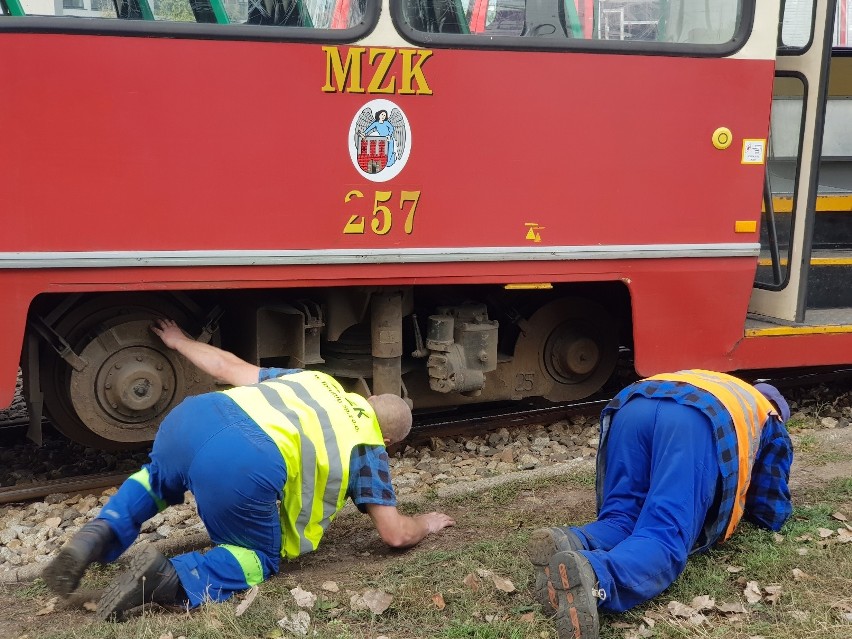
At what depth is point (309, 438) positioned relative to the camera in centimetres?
350

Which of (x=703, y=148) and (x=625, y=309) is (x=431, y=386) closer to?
(x=625, y=309)

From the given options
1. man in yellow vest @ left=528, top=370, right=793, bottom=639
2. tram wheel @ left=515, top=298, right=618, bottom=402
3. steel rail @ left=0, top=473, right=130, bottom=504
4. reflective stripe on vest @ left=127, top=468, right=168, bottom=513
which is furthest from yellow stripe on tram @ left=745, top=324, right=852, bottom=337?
steel rail @ left=0, top=473, right=130, bottom=504

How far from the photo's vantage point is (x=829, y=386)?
22.6ft

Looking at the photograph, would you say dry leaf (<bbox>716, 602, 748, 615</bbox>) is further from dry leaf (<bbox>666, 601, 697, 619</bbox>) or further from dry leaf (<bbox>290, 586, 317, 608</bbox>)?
dry leaf (<bbox>290, 586, 317, 608</bbox>)

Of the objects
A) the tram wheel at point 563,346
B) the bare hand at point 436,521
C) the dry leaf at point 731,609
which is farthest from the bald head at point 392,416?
the tram wheel at point 563,346

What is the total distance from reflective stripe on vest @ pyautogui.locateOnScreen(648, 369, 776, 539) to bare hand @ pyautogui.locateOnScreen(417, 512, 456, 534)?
112cm

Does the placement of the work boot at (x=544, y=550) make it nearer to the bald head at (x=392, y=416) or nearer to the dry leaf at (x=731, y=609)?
the dry leaf at (x=731, y=609)

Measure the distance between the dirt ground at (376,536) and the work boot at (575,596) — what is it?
2.67 ft

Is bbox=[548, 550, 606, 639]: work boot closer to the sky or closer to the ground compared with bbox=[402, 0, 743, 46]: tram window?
closer to the ground

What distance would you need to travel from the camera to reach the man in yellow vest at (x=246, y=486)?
3.32 m

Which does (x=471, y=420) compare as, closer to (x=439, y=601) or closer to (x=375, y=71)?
(x=375, y=71)

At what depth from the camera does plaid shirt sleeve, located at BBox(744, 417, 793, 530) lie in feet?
12.3

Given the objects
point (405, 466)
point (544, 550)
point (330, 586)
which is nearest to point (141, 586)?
point (330, 586)

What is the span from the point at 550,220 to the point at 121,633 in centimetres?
295
